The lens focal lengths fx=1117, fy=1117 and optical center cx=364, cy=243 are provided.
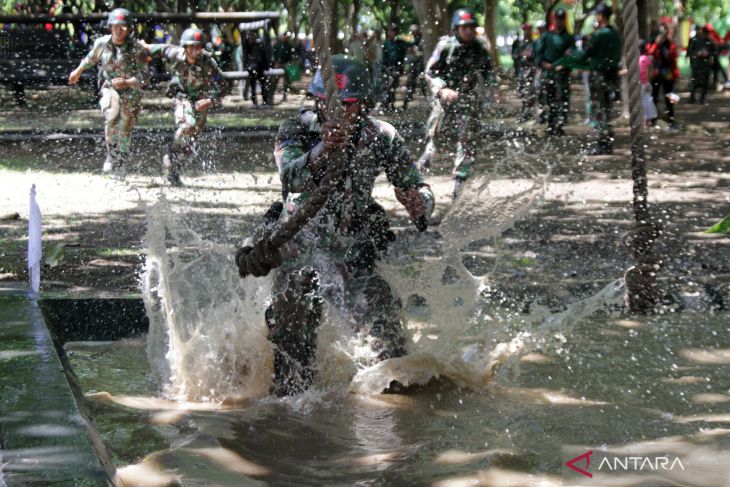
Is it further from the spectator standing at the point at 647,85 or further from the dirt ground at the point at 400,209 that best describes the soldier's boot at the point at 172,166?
the spectator standing at the point at 647,85

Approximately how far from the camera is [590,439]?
476cm

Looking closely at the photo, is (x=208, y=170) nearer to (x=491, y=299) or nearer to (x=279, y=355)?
(x=491, y=299)

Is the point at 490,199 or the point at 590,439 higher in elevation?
the point at 490,199

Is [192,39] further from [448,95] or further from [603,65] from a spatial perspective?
[603,65]

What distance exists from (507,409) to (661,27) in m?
16.8

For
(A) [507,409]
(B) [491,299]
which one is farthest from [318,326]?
(B) [491,299]

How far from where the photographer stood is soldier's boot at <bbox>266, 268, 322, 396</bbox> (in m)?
5.30

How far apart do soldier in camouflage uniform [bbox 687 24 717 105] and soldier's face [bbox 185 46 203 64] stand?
50.4 ft

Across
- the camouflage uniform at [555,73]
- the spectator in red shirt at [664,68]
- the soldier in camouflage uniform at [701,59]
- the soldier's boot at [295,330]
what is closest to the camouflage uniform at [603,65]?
the camouflage uniform at [555,73]

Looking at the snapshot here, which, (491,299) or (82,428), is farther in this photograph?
(491,299)

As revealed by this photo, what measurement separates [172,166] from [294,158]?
8.62 m

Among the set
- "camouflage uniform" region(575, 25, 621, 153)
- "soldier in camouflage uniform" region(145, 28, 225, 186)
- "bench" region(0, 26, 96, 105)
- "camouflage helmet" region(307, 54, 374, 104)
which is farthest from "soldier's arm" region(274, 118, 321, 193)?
"bench" region(0, 26, 96, 105)

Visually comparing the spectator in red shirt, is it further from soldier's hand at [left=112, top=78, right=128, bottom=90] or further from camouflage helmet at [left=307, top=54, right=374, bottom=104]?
camouflage helmet at [left=307, top=54, right=374, bottom=104]

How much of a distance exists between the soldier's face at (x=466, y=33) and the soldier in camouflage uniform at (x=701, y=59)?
592 inches
